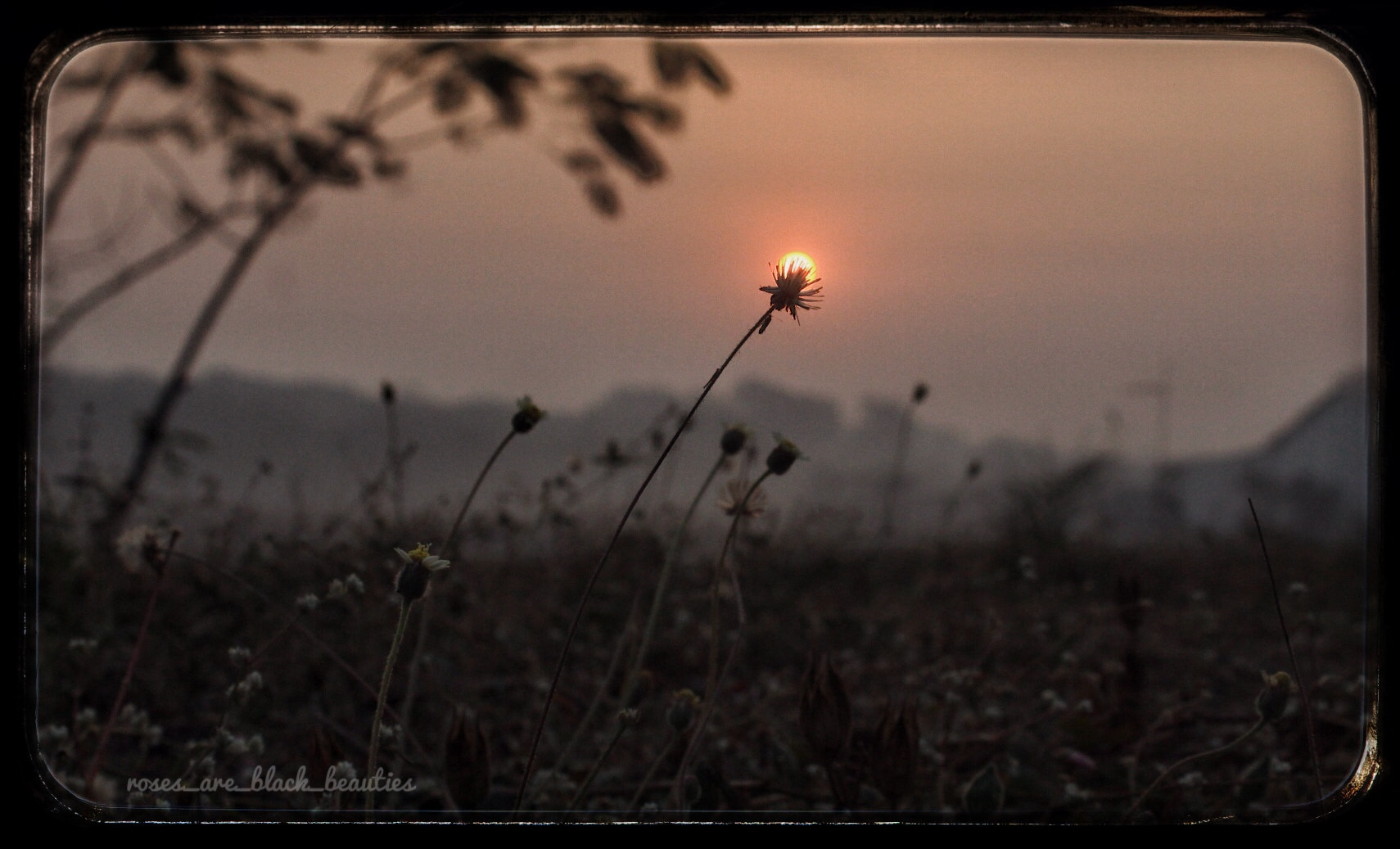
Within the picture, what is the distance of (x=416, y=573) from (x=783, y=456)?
1.51 ft

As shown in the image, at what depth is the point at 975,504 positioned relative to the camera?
2160mm

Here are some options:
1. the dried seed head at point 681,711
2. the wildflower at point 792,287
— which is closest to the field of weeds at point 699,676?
the dried seed head at point 681,711

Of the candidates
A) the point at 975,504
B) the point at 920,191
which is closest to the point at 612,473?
the point at 975,504

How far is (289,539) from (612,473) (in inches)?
26.2

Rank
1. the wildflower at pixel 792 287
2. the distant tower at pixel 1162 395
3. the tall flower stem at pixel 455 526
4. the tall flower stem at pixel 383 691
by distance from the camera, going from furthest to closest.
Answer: the distant tower at pixel 1162 395 → the tall flower stem at pixel 455 526 → the wildflower at pixel 792 287 → the tall flower stem at pixel 383 691

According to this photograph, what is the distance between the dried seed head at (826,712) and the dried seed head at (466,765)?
1.45 ft

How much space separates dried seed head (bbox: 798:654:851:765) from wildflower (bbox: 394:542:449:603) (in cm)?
57

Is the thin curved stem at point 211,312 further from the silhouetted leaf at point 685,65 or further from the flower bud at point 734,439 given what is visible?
the flower bud at point 734,439

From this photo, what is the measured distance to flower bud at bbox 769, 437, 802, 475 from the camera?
1151 mm

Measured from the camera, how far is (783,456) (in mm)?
1163

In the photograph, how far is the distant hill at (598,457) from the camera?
137cm

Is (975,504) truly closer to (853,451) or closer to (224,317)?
(853,451)

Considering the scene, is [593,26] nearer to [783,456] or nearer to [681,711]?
[783,456]

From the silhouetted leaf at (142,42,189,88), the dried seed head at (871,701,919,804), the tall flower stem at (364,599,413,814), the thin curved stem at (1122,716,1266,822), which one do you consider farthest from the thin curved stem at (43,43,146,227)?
the thin curved stem at (1122,716,1266,822)
